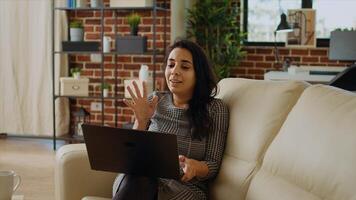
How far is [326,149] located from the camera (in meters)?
1.75

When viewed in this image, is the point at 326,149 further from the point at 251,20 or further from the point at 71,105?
the point at 71,105

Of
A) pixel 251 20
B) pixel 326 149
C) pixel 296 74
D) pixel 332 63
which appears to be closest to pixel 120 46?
pixel 251 20

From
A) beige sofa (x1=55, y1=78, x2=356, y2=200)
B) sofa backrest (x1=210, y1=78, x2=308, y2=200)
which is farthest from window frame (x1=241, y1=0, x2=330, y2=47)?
sofa backrest (x1=210, y1=78, x2=308, y2=200)

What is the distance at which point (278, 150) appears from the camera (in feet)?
6.75

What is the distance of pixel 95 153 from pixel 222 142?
56cm

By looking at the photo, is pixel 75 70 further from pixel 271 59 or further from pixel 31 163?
pixel 271 59

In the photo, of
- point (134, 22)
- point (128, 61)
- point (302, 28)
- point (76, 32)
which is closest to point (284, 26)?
point (302, 28)

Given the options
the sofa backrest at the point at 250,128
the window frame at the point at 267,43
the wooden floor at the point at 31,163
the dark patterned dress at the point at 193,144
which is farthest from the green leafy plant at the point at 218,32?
the sofa backrest at the point at 250,128

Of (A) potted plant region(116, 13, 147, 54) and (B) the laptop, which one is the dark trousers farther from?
(A) potted plant region(116, 13, 147, 54)

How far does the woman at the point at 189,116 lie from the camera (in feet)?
7.55

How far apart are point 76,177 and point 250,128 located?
2.74 feet

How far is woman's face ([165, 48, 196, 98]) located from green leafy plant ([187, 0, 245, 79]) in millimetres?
2445

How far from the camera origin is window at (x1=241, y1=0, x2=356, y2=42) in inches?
203

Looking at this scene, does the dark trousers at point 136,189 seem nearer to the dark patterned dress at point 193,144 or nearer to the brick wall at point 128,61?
the dark patterned dress at point 193,144
